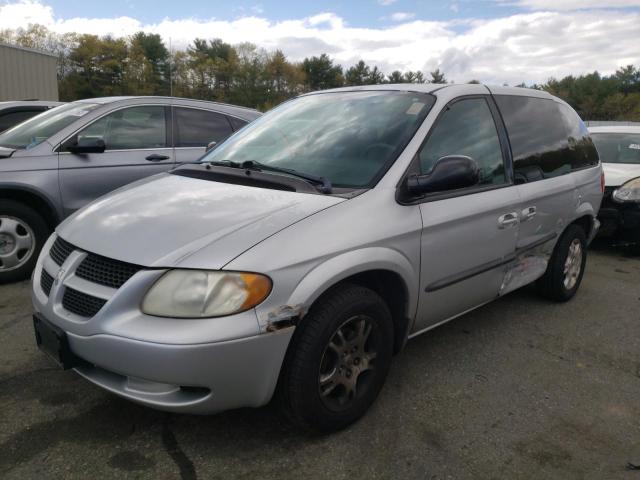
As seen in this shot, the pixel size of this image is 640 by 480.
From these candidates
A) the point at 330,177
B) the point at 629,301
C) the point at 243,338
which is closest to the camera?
the point at 243,338

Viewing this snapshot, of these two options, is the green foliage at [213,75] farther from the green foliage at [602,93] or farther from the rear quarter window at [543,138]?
the rear quarter window at [543,138]

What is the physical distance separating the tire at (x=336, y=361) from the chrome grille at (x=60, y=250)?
1.15 m

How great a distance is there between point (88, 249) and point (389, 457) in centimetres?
159

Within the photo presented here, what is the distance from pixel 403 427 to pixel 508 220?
1.48m

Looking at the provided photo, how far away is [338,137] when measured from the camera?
296 centimetres

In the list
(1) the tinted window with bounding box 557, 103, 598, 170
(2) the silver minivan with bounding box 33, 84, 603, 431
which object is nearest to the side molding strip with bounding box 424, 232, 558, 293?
(2) the silver minivan with bounding box 33, 84, 603, 431

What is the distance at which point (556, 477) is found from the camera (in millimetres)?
2225

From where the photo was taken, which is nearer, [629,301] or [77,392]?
[77,392]

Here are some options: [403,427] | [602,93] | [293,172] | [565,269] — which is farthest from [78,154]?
[602,93]

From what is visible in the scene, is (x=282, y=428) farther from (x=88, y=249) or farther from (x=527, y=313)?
(x=527, y=313)

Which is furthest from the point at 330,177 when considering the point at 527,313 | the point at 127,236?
the point at 527,313

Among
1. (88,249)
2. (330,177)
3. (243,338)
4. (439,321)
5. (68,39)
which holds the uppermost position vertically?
(68,39)

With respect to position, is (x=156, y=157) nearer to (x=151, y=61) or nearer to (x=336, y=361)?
(x=336, y=361)

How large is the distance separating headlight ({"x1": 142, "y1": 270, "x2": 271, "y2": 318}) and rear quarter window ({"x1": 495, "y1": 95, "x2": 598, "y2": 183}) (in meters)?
2.22
